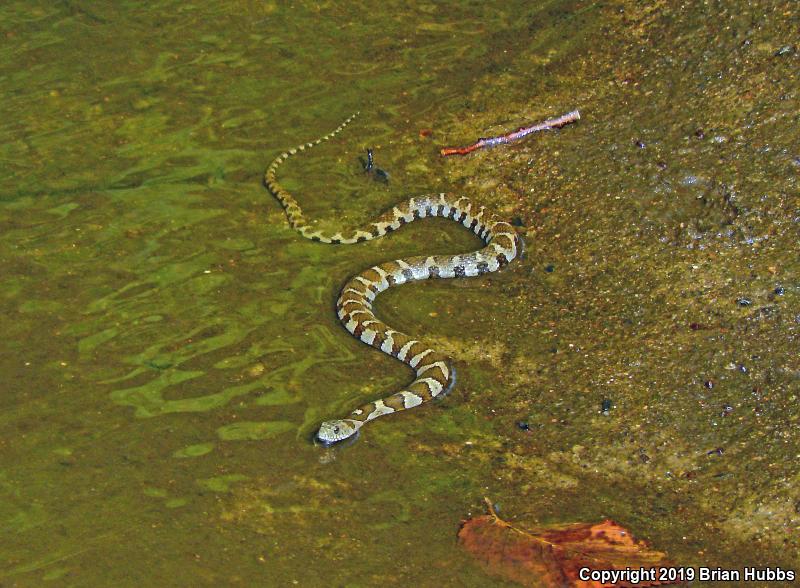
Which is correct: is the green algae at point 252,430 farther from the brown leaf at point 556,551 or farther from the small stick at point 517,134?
the small stick at point 517,134

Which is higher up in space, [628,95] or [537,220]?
[628,95]

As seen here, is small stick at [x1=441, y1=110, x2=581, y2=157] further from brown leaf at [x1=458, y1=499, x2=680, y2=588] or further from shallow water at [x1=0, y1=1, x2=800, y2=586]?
brown leaf at [x1=458, y1=499, x2=680, y2=588]

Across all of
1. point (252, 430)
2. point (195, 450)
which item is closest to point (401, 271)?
point (252, 430)

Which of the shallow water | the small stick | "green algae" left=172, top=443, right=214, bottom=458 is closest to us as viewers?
the shallow water

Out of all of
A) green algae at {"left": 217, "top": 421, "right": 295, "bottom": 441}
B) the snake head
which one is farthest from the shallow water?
the snake head

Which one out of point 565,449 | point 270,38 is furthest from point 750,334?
point 270,38

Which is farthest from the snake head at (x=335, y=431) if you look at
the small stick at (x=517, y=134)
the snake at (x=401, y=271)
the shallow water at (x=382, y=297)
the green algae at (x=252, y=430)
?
the small stick at (x=517, y=134)

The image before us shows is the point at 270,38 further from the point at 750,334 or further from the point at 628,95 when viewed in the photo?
the point at 750,334
